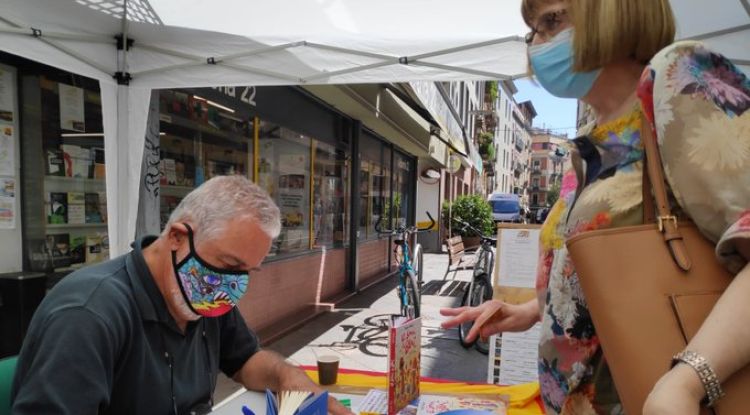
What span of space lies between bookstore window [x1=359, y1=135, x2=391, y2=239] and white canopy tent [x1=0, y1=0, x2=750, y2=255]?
221 inches

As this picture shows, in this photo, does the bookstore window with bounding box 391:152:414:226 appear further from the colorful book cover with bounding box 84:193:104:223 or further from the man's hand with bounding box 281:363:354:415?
the man's hand with bounding box 281:363:354:415

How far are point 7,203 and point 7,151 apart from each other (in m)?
0.35

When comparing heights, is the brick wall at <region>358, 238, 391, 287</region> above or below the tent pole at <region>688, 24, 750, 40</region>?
below

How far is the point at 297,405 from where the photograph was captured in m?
1.20

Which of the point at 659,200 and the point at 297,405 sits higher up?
the point at 659,200

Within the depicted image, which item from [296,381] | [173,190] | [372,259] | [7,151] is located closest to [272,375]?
[296,381]

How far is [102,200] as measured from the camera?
396 centimetres

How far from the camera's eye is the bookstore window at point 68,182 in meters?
3.45

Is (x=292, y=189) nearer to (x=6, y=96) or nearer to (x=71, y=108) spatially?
(x=71, y=108)

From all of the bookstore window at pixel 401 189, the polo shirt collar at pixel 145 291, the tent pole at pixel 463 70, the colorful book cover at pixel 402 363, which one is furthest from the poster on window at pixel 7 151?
the bookstore window at pixel 401 189

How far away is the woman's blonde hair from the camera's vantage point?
38.0 inches

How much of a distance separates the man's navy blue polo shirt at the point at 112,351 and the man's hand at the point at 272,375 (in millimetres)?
205

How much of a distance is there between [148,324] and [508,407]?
1434 millimetres

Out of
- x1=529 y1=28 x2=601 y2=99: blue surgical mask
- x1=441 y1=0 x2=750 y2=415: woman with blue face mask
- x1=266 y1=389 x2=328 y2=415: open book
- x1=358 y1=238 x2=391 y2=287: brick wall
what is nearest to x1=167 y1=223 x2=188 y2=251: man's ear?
x1=266 y1=389 x2=328 y2=415: open book
